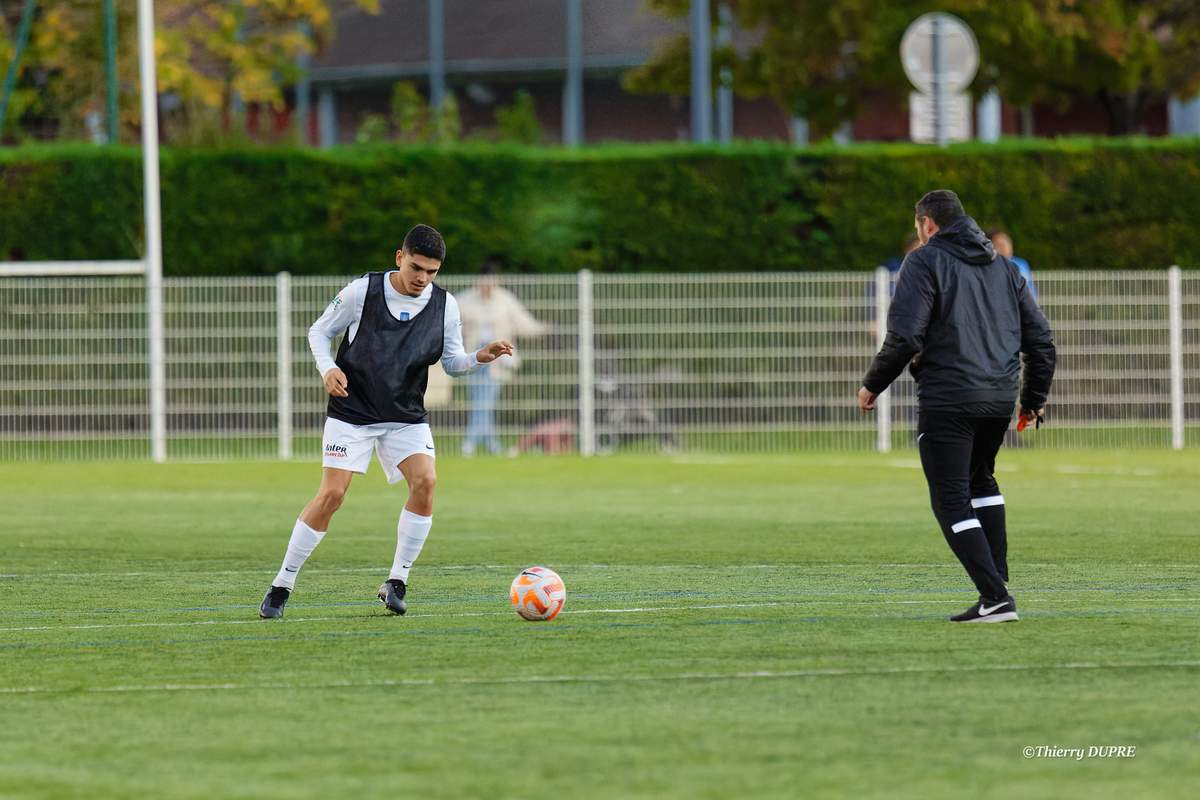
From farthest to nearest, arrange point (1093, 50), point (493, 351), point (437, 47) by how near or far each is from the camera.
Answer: point (437, 47) < point (1093, 50) < point (493, 351)

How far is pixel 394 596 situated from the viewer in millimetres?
9758

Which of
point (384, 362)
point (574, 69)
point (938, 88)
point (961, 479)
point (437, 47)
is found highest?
point (437, 47)

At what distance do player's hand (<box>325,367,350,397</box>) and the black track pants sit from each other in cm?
265

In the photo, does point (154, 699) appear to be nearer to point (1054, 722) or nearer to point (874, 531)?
point (1054, 722)

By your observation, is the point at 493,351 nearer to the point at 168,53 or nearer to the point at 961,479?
the point at 961,479

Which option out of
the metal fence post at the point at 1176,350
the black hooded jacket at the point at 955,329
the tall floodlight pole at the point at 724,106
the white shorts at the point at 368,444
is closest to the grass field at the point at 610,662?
the white shorts at the point at 368,444

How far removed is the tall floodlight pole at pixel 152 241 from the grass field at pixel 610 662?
25.7ft

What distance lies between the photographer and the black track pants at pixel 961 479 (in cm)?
890

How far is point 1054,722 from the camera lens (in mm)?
6469

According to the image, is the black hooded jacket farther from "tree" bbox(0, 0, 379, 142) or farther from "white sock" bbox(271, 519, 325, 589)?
"tree" bbox(0, 0, 379, 142)

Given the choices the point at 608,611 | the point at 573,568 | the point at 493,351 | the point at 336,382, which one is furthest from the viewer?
the point at 573,568

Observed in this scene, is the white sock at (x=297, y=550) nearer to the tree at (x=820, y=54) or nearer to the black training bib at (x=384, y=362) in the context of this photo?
the black training bib at (x=384, y=362)

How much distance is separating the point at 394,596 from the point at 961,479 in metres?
2.70

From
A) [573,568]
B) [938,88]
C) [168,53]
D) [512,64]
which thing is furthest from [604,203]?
[512,64]
